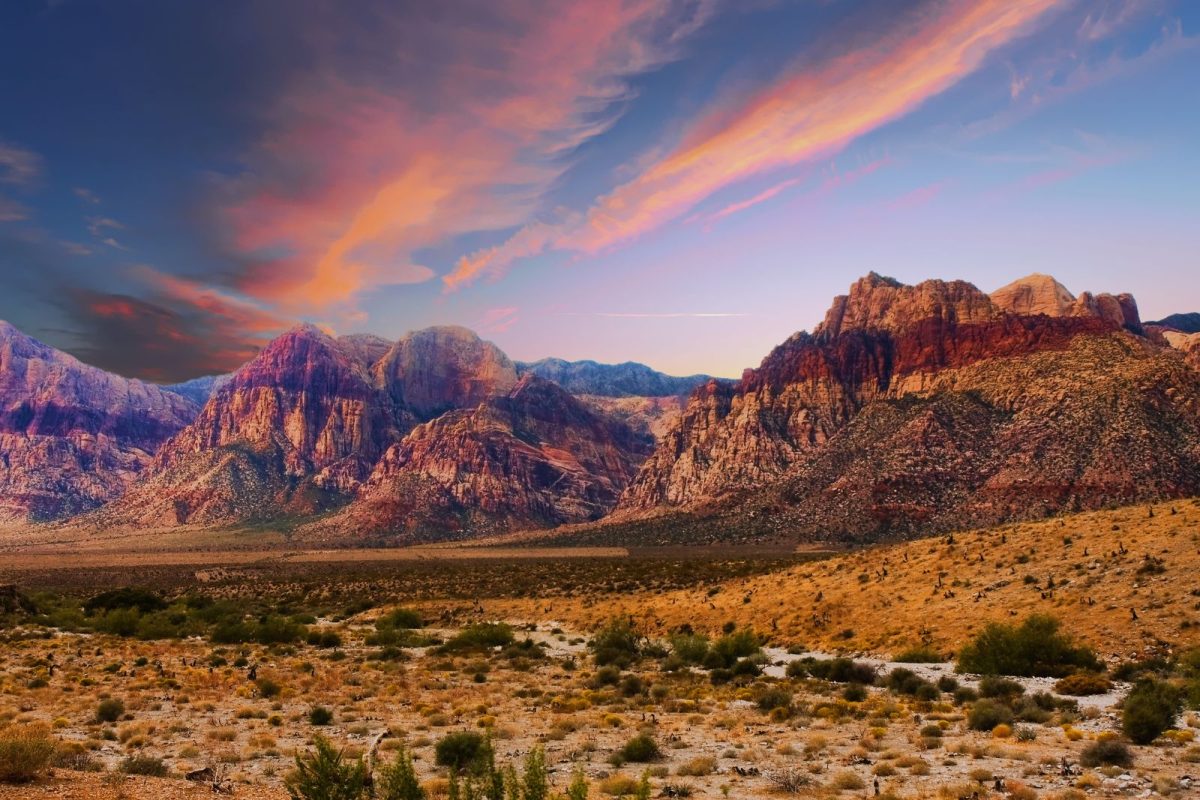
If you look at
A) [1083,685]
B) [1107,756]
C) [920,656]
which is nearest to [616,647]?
[920,656]

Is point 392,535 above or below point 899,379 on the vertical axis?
below

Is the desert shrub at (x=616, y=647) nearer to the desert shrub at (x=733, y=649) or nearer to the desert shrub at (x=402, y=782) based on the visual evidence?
the desert shrub at (x=733, y=649)

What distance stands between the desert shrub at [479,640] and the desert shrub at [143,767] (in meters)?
21.5

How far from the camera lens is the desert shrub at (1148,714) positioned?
14.8m

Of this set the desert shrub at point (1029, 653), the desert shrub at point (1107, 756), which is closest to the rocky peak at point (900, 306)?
the desert shrub at point (1029, 653)

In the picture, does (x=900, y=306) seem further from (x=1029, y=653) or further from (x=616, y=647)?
(x=1029, y=653)

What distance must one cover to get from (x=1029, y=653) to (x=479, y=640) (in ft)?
82.5

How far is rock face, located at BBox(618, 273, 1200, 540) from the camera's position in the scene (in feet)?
323

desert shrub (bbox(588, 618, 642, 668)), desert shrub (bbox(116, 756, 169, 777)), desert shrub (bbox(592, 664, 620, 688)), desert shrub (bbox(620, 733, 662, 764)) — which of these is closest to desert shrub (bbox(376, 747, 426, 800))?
desert shrub (bbox(620, 733, 662, 764))

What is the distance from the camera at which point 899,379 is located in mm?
158875

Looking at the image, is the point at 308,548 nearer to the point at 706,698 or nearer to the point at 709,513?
the point at 709,513

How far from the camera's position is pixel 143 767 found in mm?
14625

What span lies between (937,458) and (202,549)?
160171 mm

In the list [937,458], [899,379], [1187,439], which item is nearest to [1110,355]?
[1187,439]
